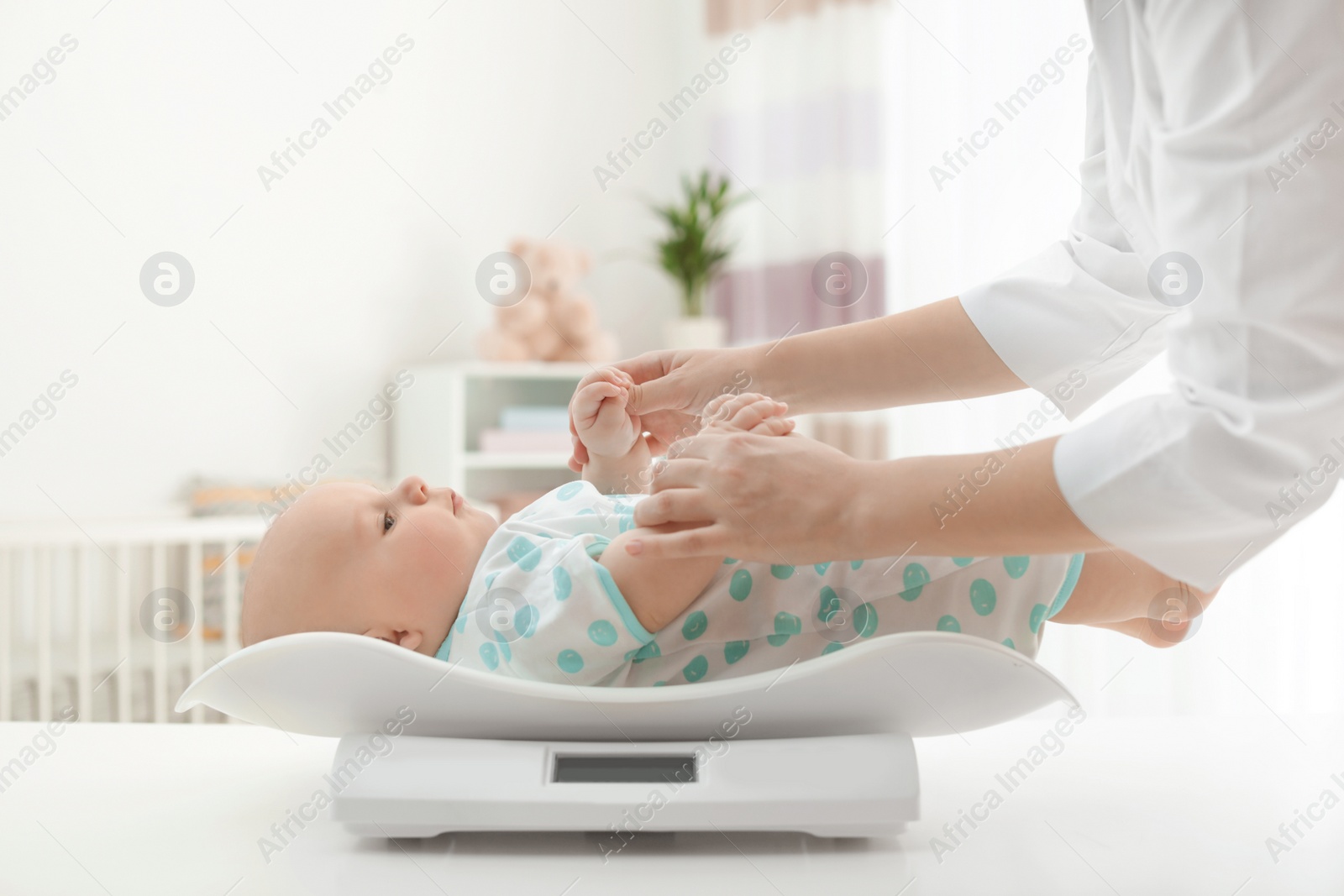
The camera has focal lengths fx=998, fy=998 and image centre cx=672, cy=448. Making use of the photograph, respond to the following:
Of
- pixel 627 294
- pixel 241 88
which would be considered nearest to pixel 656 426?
pixel 241 88

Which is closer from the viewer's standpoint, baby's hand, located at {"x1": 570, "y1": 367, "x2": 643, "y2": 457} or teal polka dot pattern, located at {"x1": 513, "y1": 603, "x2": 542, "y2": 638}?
teal polka dot pattern, located at {"x1": 513, "y1": 603, "x2": 542, "y2": 638}

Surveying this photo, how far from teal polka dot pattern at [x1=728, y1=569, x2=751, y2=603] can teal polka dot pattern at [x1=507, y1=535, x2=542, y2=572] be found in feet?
0.54

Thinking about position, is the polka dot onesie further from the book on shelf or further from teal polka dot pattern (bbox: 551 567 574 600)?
the book on shelf

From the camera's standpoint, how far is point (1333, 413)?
0.60m

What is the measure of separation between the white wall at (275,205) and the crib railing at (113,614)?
14 cm

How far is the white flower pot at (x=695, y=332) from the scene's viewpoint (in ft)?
9.53

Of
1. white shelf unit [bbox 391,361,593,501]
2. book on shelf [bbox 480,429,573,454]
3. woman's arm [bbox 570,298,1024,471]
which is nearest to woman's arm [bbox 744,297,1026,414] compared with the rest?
woman's arm [bbox 570,298,1024,471]

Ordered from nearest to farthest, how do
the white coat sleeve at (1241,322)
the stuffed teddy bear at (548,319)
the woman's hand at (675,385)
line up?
the white coat sleeve at (1241,322) → the woman's hand at (675,385) → the stuffed teddy bear at (548,319)

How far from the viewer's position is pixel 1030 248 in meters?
2.30

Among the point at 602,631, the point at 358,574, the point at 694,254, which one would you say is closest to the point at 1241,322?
the point at 602,631

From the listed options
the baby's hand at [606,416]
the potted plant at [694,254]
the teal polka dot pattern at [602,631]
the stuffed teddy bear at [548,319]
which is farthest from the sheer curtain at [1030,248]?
the teal polka dot pattern at [602,631]

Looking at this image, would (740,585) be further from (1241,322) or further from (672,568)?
(1241,322)

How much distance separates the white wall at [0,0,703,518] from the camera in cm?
217

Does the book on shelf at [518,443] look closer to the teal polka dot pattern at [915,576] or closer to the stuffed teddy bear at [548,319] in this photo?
the stuffed teddy bear at [548,319]
